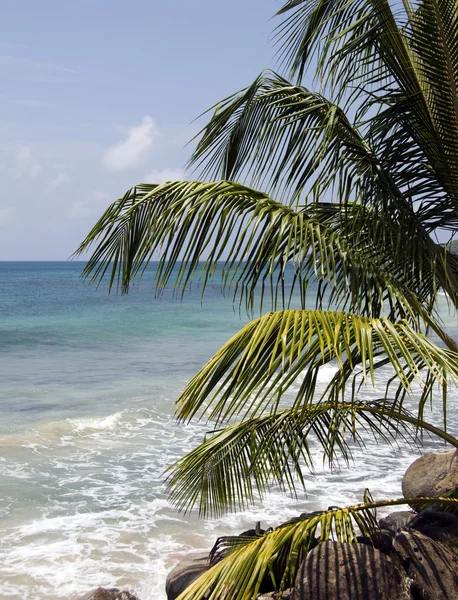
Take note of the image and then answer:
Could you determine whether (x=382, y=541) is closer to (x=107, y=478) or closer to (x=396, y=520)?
(x=396, y=520)

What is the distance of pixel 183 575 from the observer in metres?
5.32

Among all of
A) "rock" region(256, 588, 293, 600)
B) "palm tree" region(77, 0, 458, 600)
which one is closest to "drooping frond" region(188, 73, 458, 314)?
"palm tree" region(77, 0, 458, 600)

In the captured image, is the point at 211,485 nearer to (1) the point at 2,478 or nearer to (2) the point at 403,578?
(2) the point at 403,578

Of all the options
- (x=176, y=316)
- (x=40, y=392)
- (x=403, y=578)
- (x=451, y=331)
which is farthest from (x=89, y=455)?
(x=176, y=316)

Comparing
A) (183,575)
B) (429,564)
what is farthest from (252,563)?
(183,575)

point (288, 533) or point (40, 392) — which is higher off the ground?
point (288, 533)

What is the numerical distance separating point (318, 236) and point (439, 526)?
7.38 ft

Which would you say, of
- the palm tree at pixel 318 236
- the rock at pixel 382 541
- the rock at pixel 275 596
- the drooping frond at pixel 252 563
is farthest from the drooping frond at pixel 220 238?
the rock at pixel 275 596

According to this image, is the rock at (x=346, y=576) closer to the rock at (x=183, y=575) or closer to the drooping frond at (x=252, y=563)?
the drooping frond at (x=252, y=563)

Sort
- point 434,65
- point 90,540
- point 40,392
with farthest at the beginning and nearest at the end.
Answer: point 40,392
point 90,540
point 434,65

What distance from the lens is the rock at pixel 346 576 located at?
11.9ft

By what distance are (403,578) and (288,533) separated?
863 millimetres

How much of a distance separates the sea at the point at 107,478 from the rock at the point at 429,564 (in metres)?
1.76

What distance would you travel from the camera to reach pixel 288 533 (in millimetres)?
3463
